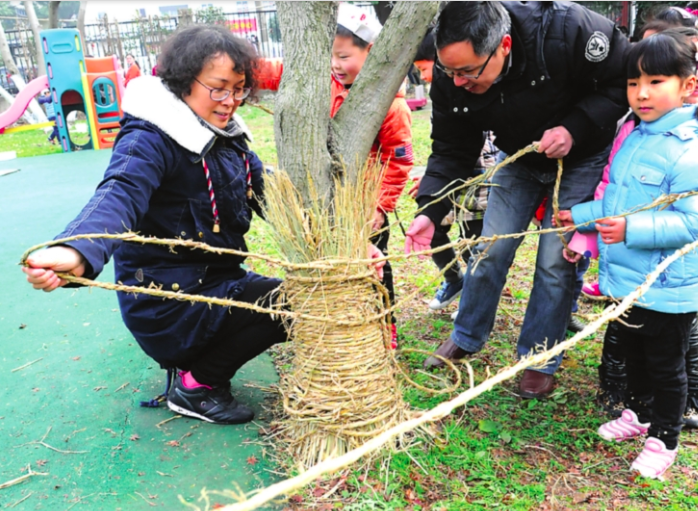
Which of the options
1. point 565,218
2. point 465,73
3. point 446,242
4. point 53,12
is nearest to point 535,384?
point 565,218

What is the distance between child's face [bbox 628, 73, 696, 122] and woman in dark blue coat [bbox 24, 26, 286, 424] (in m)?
1.44

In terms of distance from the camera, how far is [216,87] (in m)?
2.34

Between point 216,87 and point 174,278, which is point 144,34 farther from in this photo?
point 174,278

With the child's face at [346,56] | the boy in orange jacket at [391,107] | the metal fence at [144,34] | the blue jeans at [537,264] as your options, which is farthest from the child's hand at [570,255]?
the metal fence at [144,34]

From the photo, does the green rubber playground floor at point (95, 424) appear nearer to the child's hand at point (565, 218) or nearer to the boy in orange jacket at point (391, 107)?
the boy in orange jacket at point (391, 107)

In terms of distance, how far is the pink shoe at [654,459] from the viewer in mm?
2125

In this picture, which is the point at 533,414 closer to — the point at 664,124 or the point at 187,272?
the point at 664,124

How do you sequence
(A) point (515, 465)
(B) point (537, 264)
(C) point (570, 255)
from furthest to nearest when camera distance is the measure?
1. (B) point (537, 264)
2. (C) point (570, 255)
3. (A) point (515, 465)

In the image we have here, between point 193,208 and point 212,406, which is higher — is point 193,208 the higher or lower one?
the higher one

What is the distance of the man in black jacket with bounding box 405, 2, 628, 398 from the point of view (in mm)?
2344

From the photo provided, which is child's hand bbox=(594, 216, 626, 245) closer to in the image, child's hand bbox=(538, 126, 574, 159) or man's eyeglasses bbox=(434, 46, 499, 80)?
child's hand bbox=(538, 126, 574, 159)

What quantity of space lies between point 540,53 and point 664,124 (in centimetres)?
57

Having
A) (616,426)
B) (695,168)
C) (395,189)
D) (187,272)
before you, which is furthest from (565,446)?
(187,272)

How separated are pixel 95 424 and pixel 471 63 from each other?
210cm
